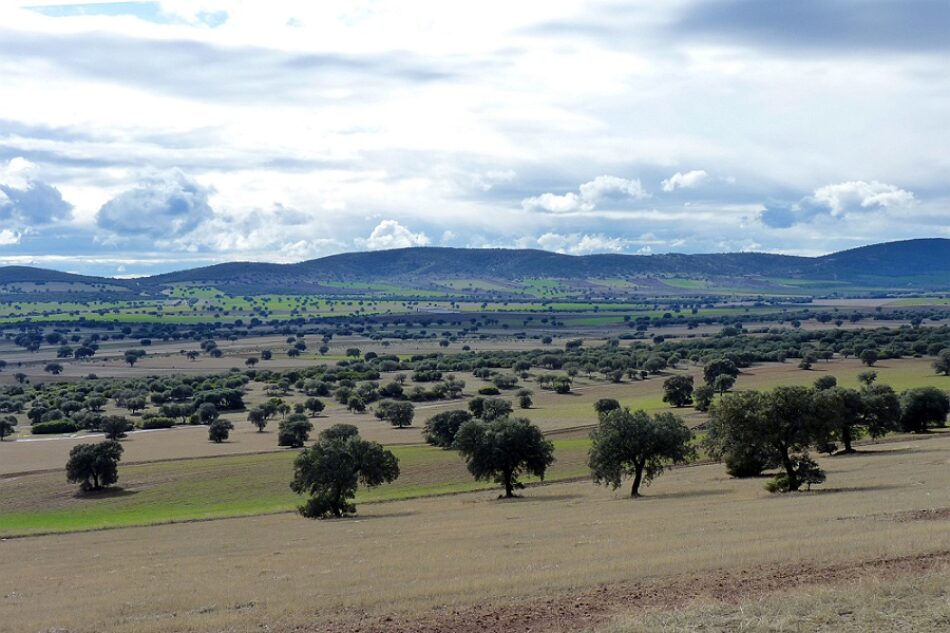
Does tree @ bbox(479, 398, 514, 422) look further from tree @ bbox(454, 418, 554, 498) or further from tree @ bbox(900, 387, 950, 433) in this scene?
tree @ bbox(900, 387, 950, 433)

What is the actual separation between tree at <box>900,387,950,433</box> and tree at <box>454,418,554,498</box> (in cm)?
3391

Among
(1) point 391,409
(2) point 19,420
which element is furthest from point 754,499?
(2) point 19,420

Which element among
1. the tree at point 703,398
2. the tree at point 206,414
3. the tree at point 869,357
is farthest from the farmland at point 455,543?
the tree at point 869,357

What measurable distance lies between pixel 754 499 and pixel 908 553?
2202cm

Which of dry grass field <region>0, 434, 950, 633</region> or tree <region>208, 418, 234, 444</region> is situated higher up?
dry grass field <region>0, 434, 950, 633</region>

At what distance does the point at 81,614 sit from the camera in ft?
84.7

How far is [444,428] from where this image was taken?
90375 mm

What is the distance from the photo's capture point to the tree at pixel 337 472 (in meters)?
55.8

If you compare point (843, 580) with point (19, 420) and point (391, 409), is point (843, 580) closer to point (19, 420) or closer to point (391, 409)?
point (391, 409)

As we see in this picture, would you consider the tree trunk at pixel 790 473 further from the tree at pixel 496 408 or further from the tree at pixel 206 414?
the tree at pixel 206 414

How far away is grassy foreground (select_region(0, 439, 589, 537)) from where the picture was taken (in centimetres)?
6147

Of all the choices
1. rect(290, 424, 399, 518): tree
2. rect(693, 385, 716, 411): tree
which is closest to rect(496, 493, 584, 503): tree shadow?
rect(290, 424, 399, 518): tree

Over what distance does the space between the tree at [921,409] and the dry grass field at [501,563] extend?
28.5 meters

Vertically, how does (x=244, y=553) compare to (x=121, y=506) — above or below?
above
